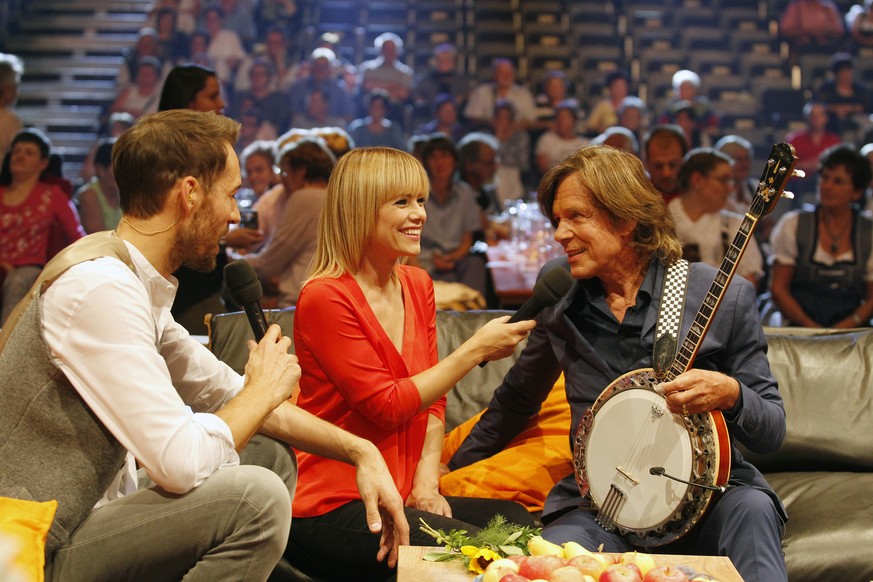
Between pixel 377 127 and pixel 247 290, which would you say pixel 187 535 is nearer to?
pixel 247 290

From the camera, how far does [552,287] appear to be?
261 cm

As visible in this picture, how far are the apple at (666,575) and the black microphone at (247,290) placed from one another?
39.2 inches

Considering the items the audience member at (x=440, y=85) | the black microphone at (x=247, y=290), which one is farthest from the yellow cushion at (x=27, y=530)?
the audience member at (x=440, y=85)

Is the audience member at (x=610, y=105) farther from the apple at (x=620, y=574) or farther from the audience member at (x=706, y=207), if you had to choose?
the apple at (x=620, y=574)

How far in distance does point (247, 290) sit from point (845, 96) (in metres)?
10.8

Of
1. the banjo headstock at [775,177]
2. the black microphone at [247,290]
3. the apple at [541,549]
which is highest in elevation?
the banjo headstock at [775,177]

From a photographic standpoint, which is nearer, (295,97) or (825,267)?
(825,267)

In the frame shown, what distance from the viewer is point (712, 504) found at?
8.21ft

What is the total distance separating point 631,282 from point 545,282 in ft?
1.05

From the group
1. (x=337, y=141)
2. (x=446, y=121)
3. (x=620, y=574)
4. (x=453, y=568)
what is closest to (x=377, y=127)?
(x=446, y=121)

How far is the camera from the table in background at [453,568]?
82.4 inches

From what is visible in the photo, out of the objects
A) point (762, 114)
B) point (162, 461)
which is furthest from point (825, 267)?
point (762, 114)

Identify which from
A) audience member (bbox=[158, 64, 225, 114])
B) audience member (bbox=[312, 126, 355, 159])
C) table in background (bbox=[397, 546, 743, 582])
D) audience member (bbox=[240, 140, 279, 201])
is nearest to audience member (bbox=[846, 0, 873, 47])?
audience member (bbox=[240, 140, 279, 201])

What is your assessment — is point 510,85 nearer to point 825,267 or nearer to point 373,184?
point 825,267
